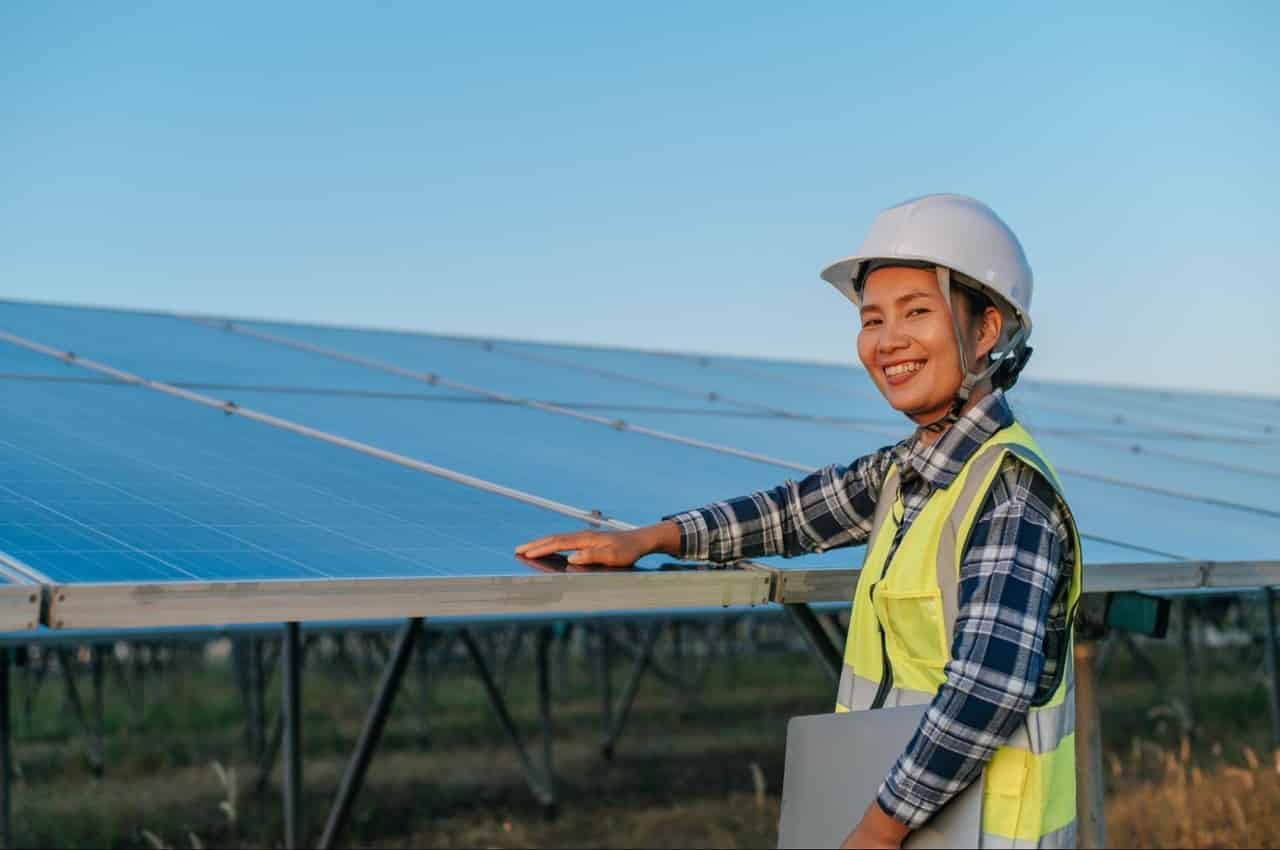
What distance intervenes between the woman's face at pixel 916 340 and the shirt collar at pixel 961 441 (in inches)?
3.5

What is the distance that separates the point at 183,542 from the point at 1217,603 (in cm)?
2070

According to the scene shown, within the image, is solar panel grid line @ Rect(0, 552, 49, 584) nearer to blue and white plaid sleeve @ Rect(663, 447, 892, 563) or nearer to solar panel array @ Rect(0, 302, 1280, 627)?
solar panel array @ Rect(0, 302, 1280, 627)

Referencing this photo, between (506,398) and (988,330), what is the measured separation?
4.96 meters

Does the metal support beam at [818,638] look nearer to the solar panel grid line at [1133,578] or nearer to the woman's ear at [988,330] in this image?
the solar panel grid line at [1133,578]

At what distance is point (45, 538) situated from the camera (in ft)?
12.0

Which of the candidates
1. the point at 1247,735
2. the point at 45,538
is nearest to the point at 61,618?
the point at 45,538

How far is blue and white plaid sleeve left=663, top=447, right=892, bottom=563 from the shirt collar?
55cm

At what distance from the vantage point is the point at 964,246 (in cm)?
344

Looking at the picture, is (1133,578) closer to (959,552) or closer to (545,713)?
(959,552)

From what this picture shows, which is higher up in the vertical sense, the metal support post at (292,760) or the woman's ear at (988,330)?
the woman's ear at (988,330)

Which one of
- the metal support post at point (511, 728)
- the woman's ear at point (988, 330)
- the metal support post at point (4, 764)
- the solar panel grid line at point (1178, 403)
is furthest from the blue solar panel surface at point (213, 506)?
the solar panel grid line at point (1178, 403)

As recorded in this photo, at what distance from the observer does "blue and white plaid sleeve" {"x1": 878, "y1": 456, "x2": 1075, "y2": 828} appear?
9.93 ft

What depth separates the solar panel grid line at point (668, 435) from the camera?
7.34 m

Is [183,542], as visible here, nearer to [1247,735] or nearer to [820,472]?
[820,472]
